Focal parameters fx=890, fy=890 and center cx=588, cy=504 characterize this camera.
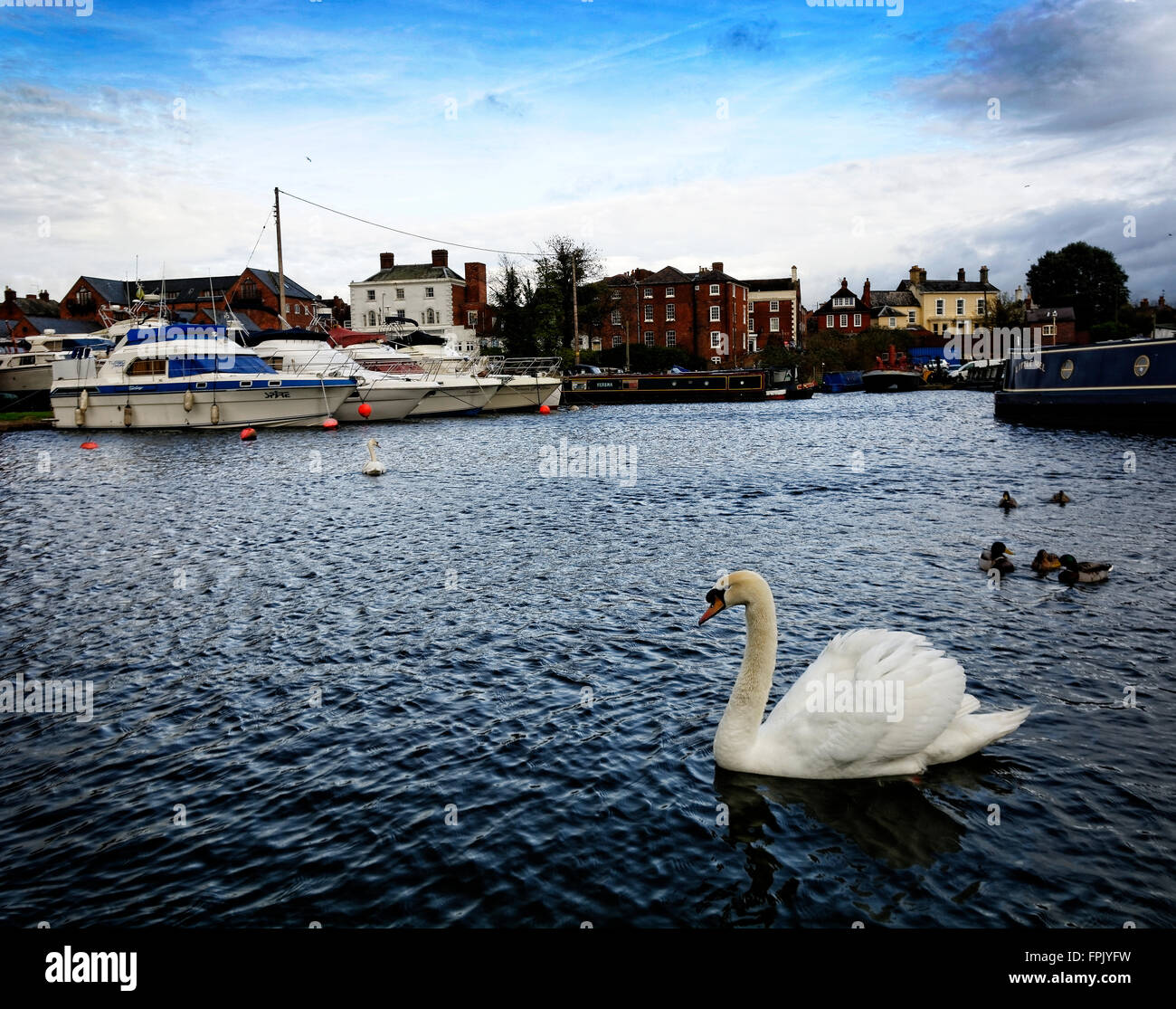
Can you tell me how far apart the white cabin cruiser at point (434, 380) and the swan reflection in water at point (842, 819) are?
1677 inches

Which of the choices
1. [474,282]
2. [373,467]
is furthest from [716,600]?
[474,282]

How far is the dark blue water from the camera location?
5562 millimetres

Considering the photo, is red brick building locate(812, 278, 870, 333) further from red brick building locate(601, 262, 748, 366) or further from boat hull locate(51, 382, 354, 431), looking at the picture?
boat hull locate(51, 382, 354, 431)

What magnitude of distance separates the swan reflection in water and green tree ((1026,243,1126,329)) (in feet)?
433

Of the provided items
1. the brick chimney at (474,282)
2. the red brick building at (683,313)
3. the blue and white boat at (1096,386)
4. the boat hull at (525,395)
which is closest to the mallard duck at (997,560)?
the blue and white boat at (1096,386)

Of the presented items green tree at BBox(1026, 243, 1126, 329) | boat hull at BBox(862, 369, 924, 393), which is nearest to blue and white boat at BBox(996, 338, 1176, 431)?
boat hull at BBox(862, 369, 924, 393)

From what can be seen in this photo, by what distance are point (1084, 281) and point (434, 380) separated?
111966 millimetres

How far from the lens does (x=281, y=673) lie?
9.36m

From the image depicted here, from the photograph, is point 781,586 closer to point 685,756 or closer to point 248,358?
point 685,756

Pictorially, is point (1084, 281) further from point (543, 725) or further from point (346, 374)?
point (543, 725)

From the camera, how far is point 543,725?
312 inches

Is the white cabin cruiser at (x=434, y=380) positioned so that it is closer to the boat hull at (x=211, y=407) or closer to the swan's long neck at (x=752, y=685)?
the boat hull at (x=211, y=407)
